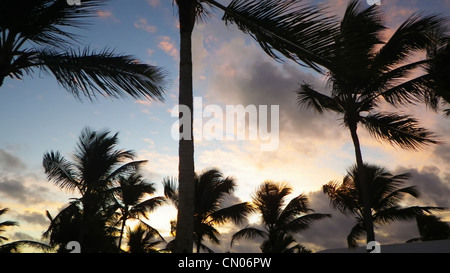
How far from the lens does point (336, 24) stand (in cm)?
415

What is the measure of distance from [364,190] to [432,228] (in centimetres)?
939

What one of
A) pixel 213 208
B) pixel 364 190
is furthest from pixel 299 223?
pixel 364 190

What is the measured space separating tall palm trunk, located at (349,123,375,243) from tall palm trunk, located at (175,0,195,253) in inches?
268

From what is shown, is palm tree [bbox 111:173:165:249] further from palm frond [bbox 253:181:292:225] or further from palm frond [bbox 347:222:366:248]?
palm frond [bbox 347:222:366:248]

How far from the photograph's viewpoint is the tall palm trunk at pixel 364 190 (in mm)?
8867

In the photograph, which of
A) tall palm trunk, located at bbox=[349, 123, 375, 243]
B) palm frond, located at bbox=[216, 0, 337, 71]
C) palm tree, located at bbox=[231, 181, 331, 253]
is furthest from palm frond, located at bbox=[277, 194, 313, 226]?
palm frond, located at bbox=[216, 0, 337, 71]

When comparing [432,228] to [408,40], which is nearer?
[408,40]

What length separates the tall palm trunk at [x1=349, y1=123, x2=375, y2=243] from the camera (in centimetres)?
887

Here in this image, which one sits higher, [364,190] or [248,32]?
[248,32]

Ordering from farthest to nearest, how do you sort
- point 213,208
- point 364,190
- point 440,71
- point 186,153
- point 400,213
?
point 213,208 → point 400,213 → point 364,190 → point 440,71 → point 186,153

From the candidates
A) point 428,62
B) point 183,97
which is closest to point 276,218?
point 428,62

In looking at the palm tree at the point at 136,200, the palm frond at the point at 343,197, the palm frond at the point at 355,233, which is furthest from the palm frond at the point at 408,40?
the palm tree at the point at 136,200

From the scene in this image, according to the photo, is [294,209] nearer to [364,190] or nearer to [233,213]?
[233,213]

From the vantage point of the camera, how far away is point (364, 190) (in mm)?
9281
